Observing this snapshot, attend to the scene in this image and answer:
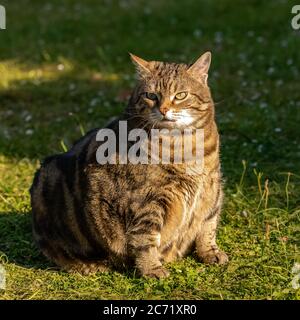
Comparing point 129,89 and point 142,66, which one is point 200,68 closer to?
point 142,66

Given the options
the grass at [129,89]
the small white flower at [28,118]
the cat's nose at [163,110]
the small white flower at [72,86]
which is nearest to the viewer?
the cat's nose at [163,110]

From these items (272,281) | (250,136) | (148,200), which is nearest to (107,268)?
(148,200)

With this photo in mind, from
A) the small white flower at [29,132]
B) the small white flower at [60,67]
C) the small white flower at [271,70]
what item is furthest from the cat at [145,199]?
the small white flower at [60,67]

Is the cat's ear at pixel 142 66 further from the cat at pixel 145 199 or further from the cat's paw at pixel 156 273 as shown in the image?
the cat's paw at pixel 156 273

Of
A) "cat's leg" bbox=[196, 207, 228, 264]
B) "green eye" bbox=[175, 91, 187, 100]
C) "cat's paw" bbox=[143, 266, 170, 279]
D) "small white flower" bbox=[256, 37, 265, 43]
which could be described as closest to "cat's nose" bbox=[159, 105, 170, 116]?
"green eye" bbox=[175, 91, 187, 100]

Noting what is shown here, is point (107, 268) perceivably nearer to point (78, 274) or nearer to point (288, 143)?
point (78, 274)

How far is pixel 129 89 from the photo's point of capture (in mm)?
7387

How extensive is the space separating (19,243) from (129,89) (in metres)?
2.95

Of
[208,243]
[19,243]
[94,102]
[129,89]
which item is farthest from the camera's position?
[129,89]

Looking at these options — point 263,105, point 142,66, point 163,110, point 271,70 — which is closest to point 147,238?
point 163,110

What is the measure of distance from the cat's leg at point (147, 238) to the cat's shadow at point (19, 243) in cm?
61

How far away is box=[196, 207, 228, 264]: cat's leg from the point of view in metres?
4.36

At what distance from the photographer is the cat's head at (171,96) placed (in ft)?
13.5
